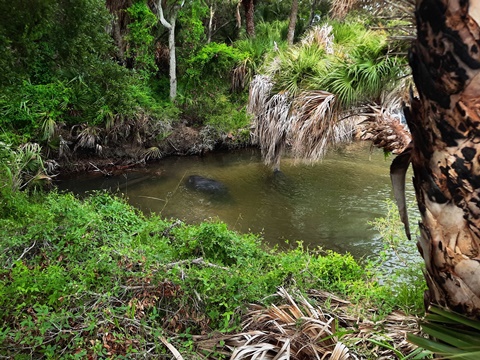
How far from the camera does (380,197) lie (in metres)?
10.4

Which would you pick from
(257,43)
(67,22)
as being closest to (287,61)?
(67,22)

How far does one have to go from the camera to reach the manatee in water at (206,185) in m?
11.1

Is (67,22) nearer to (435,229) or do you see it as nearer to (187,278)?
(187,278)

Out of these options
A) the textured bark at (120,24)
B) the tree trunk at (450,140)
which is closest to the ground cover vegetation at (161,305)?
the tree trunk at (450,140)

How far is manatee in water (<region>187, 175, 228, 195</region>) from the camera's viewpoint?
36.3 ft

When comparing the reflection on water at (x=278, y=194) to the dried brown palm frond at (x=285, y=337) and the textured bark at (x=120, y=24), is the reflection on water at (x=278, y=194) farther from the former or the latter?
the textured bark at (x=120, y=24)

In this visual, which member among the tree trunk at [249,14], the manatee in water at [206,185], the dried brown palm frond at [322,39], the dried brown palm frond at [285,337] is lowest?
the manatee in water at [206,185]

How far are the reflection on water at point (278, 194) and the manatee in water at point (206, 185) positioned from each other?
8.6 inches

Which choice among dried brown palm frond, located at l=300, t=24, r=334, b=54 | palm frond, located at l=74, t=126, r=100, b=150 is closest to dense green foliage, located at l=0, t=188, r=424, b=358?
dried brown palm frond, located at l=300, t=24, r=334, b=54

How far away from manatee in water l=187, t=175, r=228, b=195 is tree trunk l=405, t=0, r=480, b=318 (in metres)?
9.83

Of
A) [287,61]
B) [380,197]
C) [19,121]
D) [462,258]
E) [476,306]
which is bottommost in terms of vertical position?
[380,197]

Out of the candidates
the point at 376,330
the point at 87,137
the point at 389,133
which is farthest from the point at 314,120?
the point at 87,137

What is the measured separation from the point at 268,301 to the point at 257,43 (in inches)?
623

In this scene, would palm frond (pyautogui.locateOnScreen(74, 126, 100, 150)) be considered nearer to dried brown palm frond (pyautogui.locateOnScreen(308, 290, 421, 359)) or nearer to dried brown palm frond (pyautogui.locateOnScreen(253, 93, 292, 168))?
dried brown palm frond (pyautogui.locateOnScreen(253, 93, 292, 168))
